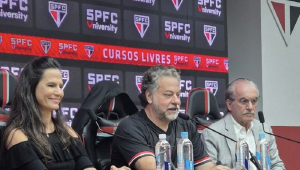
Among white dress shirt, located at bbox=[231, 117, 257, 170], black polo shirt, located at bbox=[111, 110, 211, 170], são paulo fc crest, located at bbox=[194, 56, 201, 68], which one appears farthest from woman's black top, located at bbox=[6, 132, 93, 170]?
são paulo fc crest, located at bbox=[194, 56, 201, 68]

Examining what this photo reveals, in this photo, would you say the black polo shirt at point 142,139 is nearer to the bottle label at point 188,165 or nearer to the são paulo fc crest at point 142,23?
the bottle label at point 188,165

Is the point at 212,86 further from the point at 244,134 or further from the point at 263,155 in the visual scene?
the point at 263,155

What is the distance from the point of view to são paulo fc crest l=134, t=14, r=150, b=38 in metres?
5.17

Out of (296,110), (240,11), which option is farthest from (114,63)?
(296,110)

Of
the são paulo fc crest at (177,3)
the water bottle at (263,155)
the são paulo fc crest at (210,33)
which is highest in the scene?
the são paulo fc crest at (177,3)

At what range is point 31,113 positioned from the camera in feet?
10.1

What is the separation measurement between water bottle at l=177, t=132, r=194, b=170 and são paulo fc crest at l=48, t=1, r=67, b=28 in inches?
79.3

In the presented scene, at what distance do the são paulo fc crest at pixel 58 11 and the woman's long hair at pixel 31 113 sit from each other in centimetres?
140

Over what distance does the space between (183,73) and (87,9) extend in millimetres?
1234

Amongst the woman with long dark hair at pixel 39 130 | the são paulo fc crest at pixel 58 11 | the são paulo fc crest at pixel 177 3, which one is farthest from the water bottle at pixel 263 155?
the são paulo fc crest at pixel 177 3

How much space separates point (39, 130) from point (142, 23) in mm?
2356

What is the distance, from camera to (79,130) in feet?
12.0

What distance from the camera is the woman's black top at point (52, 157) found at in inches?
114

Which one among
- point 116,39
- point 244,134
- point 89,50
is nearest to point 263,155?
point 244,134
